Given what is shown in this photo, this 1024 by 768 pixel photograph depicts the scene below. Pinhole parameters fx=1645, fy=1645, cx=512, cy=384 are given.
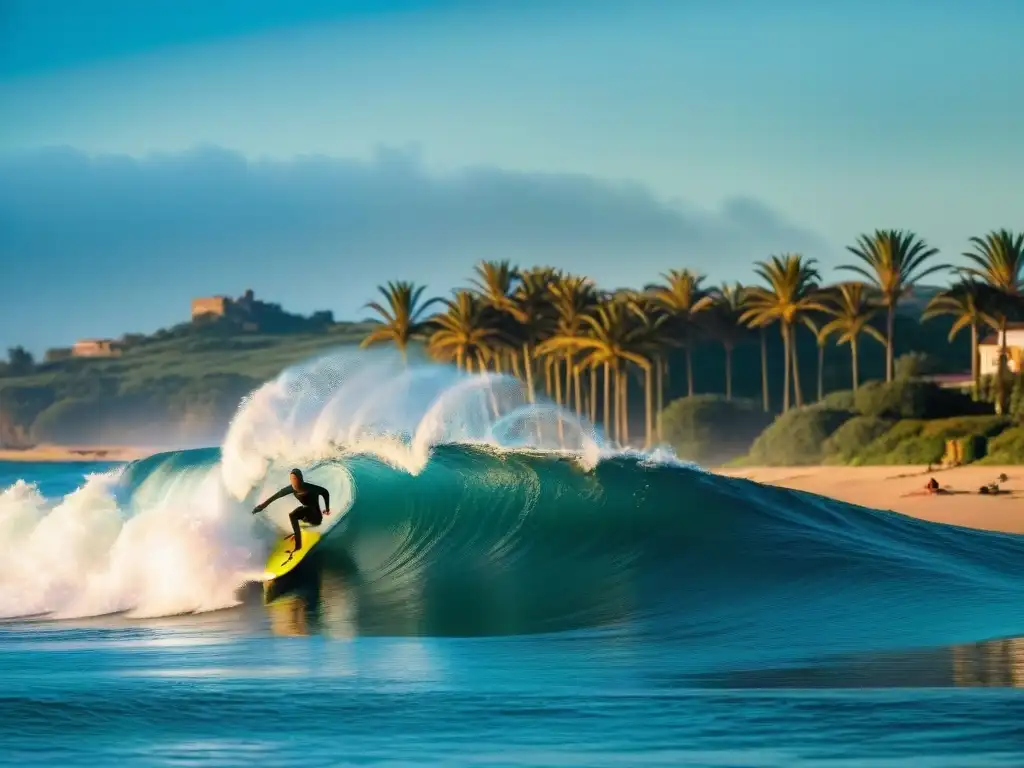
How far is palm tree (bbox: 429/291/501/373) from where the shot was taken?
79.6m

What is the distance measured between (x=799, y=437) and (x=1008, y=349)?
1789 cm

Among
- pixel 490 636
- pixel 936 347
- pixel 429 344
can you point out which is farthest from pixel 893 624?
pixel 936 347

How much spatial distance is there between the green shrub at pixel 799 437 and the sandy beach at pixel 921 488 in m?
5.68

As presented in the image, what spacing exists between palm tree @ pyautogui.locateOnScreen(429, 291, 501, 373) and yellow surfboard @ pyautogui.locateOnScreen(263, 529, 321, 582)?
5884 cm

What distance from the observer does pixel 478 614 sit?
18312 millimetres

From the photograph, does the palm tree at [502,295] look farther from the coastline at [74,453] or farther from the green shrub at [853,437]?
the coastline at [74,453]

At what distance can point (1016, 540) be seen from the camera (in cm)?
2541

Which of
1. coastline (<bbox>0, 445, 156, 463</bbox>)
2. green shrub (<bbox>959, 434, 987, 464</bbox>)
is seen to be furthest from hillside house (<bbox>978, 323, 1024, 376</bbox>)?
coastline (<bbox>0, 445, 156, 463</bbox>)

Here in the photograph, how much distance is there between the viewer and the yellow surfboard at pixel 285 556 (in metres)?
19.9

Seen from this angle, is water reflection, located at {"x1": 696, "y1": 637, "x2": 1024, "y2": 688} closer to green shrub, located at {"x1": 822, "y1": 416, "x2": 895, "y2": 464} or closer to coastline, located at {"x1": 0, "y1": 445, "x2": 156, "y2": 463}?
green shrub, located at {"x1": 822, "y1": 416, "x2": 895, "y2": 464}

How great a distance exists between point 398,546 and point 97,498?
4.44m

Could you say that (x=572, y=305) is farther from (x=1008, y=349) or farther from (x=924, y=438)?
(x=924, y=438)

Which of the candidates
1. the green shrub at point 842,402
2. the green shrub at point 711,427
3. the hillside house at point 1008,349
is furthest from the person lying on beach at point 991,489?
the green shrub at point 711,427

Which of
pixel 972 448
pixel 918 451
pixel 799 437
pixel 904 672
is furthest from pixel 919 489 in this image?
pixel 904 672
